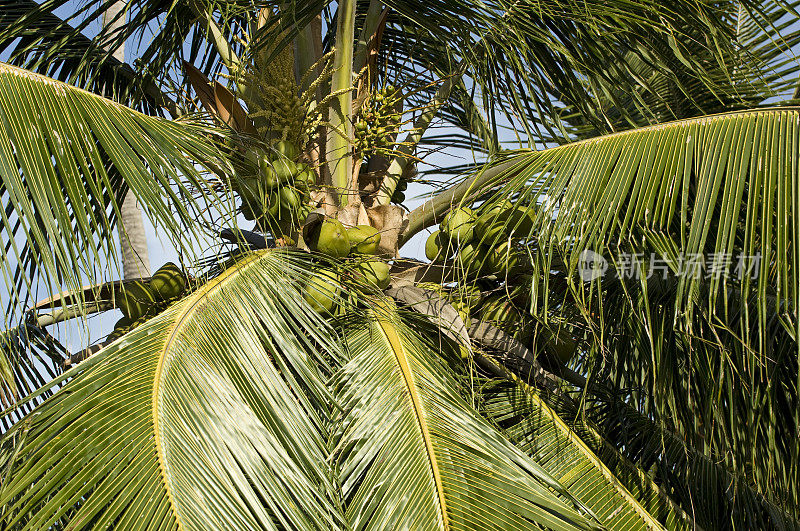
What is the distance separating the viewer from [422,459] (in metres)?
1.96

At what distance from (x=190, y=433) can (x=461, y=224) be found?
3.83 ft

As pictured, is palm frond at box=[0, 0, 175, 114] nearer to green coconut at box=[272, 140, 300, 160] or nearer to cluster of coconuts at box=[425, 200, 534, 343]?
green coconut at box=[272, 140, 300, 160]

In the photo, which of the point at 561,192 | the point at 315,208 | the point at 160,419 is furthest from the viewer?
the point at 315,208

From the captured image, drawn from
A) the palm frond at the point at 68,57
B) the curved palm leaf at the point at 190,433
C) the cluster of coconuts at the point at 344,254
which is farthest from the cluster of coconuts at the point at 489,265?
the palm frond at the point at 68,57

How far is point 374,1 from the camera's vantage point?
302 centimetres

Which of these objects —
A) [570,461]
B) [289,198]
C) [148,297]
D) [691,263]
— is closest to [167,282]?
[148,297]

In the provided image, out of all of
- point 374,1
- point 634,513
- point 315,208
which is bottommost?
point 634,513

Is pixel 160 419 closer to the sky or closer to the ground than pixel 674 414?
closer to the sky

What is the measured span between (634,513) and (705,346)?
1.88ft

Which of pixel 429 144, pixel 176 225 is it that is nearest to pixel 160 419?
pixel 176 225

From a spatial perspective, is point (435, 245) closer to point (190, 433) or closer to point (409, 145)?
point (409, 145)

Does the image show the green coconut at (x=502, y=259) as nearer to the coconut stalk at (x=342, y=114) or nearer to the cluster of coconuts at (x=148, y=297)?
the coconut stalk at (x=342, y=114)

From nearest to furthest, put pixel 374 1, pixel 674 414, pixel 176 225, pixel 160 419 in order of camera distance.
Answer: pixel 160 419 < pixel 176 225 < pixel 674 414 < pixel 374 1

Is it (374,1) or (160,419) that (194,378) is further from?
(374,1)
